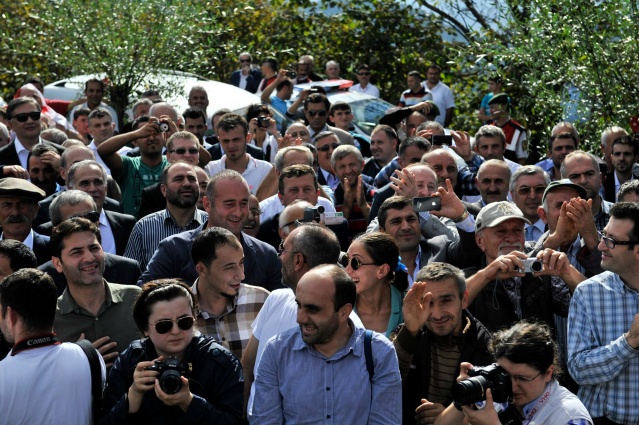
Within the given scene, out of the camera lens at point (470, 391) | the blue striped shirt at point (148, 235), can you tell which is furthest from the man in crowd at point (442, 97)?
the camera lens at point (470, 391)

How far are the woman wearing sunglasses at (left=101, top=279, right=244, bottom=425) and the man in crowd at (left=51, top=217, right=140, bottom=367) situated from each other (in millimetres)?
808

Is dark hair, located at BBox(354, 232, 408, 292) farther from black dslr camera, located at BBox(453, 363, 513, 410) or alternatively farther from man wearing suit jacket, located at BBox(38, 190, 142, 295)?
man wearing suit jacket, located at BBox(38, 190, 142, 295)

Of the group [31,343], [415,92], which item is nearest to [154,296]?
[31,343]

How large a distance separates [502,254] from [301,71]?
12914 millimetres

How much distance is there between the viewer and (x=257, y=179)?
37.2 ft

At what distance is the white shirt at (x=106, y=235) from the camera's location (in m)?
9.10

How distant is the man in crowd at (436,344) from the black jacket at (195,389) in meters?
1.00

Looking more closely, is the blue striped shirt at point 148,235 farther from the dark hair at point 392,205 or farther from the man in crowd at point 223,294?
the man in crowd at point 223,294

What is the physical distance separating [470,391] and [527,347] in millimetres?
516

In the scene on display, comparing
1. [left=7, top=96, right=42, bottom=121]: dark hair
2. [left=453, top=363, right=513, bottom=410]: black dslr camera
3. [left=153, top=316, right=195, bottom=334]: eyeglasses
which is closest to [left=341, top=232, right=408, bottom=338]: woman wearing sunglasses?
[left=153, top=316, right=195, bottom=334]: eyeglasses

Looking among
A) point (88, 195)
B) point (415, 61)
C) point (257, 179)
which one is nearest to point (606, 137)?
point (257, 179)

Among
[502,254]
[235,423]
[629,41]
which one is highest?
[629,41]

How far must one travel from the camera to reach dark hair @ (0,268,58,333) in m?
5.86

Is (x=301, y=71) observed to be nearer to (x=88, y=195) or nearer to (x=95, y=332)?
(x=88, y=195)
